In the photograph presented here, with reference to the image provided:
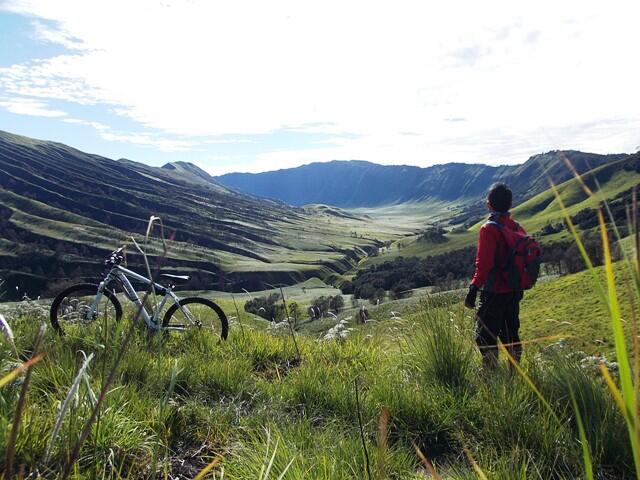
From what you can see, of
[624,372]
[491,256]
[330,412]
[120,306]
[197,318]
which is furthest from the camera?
[120,306]

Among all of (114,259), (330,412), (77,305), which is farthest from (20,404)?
(77,305)

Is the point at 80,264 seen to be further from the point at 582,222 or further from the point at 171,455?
the point at 171,455

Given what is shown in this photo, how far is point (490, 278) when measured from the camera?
7.12m

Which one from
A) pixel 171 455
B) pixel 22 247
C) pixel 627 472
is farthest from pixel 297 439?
pixel 22 247

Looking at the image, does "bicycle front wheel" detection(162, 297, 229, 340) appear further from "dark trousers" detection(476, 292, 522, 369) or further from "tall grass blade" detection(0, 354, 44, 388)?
"tall grass blade" detection(0, 354, 44, 388)

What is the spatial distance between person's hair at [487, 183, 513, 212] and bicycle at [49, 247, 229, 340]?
4.58 meters

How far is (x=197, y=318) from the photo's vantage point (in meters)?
8.42

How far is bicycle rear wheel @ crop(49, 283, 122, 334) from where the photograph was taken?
26.7ft

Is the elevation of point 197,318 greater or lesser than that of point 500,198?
lesser

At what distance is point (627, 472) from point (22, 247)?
223321mm

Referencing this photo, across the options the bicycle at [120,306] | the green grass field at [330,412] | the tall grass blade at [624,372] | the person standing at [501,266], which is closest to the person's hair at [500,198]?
the person standing at [501,266]

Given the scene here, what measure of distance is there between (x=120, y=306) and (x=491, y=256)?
6.11 metres

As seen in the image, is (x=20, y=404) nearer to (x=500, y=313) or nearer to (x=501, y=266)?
(x=501, y=266)

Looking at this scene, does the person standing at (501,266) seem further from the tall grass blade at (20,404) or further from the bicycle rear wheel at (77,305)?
the tall grass blade at (20,404)
